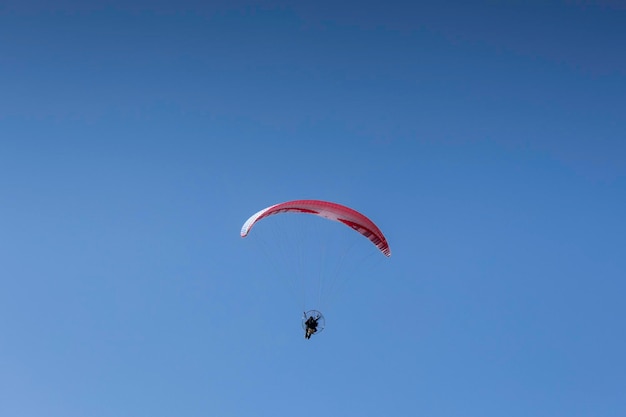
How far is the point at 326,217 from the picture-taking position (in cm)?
3850

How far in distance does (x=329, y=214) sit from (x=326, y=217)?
1.64ft

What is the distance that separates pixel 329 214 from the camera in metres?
38.1

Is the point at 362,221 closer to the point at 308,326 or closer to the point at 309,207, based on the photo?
the point at 309,207

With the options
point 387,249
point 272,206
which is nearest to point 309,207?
point 272,206

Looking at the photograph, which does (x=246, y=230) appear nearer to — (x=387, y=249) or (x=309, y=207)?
(x=309, y=207)

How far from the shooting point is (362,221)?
1474 inches

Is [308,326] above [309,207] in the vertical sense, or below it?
below

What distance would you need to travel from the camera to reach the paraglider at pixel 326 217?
36438 mm

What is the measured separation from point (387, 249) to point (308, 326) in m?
6.54

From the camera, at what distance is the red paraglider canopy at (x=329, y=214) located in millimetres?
36375

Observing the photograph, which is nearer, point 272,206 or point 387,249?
point 272,206

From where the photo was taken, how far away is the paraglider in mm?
36438

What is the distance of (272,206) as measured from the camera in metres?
36.4

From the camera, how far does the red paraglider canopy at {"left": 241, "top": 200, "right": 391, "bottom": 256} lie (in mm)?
36375
